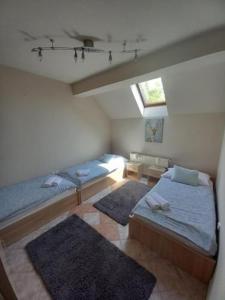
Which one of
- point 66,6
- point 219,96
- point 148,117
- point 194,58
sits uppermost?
point 66,6

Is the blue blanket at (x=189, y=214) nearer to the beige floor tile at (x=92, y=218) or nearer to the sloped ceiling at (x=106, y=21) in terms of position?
the beige floor tile at (x=92, y=218)

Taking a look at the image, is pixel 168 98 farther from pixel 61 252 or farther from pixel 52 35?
pixel 61 252

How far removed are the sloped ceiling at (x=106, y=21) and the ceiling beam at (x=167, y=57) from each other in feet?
0.36

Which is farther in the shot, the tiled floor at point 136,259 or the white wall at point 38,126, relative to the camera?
the white wall at point 38,126

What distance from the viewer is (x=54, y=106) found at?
2.94 m

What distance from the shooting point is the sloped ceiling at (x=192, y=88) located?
1.82 meters

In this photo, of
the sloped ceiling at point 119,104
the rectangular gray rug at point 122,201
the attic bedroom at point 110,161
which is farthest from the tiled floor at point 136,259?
the sloped ceiling at point 119,104

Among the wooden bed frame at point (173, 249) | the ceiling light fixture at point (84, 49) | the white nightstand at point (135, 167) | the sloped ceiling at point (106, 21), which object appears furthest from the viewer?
the white nightstand at point (135, 167)

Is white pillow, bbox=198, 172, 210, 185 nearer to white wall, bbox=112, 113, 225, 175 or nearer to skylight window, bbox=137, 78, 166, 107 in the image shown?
white wall, bbox=112, 113, 225, 175

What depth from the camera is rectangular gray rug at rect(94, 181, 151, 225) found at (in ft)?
7.76

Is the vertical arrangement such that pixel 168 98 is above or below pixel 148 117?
above

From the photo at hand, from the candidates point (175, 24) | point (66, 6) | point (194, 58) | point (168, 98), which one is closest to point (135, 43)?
point (175, 24)

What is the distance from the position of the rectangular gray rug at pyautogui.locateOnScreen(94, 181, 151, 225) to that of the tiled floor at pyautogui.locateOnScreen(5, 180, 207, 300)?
229 millimetres

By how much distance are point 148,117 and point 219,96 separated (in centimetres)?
156
